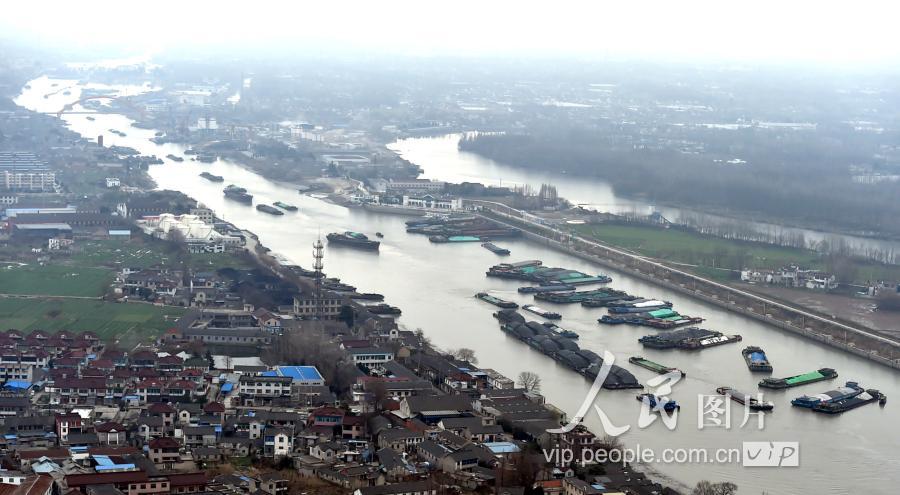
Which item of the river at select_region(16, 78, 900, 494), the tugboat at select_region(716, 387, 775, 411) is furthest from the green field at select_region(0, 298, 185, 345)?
the tugboat at select_region(716, 387, 775, 411)

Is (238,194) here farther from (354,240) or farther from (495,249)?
(495,249)

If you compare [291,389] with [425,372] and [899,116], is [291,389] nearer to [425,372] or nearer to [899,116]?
[425,372]

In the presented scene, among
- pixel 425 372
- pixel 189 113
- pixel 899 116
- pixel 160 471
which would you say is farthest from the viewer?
pixel 899 116

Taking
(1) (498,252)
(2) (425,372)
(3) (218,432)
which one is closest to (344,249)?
Answer: (1) (498,252)

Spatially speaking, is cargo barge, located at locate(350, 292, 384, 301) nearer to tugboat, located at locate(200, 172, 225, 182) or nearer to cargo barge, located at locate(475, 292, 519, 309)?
cargo barge, located at locate(475, 292, 519, 309)

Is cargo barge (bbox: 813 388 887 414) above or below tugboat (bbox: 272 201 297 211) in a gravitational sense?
below

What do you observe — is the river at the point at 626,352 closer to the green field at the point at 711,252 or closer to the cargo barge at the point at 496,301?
the cargo barge at the point at 496,301

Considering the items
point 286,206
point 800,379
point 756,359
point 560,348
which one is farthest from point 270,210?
point 800,379
